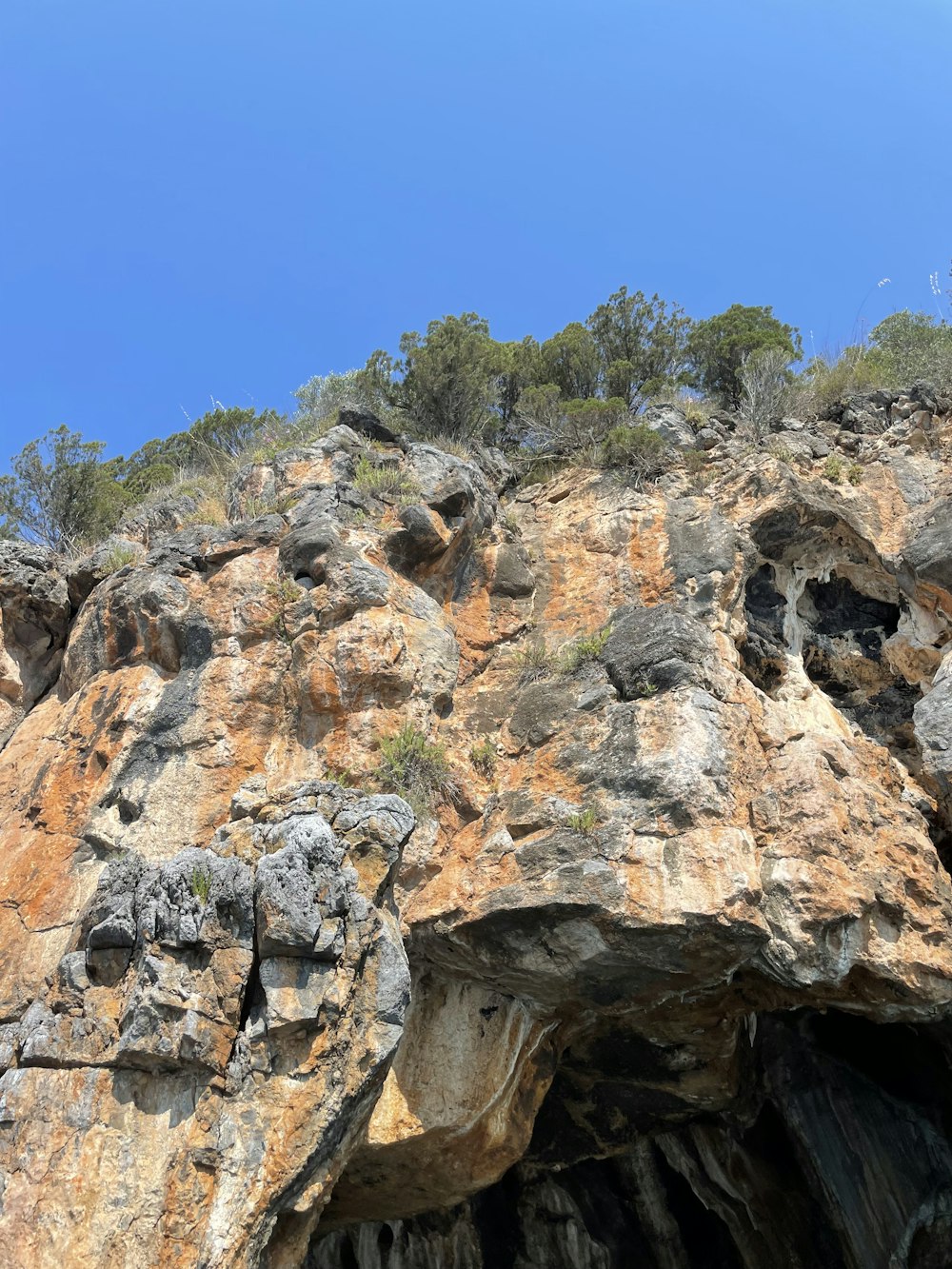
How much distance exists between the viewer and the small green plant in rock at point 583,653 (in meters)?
9.45

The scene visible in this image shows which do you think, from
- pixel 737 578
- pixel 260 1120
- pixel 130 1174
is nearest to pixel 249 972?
pixel 260 1120

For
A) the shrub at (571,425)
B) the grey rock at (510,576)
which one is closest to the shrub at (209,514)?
the grey rock at (510,576)

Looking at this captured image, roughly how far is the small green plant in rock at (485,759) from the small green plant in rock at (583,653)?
45.5 inches

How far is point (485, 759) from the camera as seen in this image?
8.90m

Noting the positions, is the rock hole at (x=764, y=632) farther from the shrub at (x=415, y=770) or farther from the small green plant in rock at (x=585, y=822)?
the shrub at (x=415, y=770)

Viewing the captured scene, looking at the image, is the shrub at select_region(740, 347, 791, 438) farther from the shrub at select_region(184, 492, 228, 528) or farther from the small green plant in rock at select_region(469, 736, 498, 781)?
the shrub at select_region(184, 492, 228, 528)

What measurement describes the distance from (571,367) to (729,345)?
3010 mm

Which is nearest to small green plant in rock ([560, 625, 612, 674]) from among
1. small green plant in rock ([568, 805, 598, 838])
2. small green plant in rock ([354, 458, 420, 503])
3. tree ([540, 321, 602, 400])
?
small green plant in rock ([568, 805, 598, 838])

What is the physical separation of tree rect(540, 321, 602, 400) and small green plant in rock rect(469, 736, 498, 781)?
1015 cm

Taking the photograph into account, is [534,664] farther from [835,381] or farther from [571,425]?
[835,381]

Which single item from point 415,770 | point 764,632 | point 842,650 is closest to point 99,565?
point 415,770

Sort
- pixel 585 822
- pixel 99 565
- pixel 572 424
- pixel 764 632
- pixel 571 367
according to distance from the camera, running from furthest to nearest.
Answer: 1. pixel 571 367
2. pixel 572 424
3. pixel 99 565
4. pixel 764 632
5. pixel 585 822

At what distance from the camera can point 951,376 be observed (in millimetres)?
13656

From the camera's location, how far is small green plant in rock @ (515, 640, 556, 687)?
964 centimetres
